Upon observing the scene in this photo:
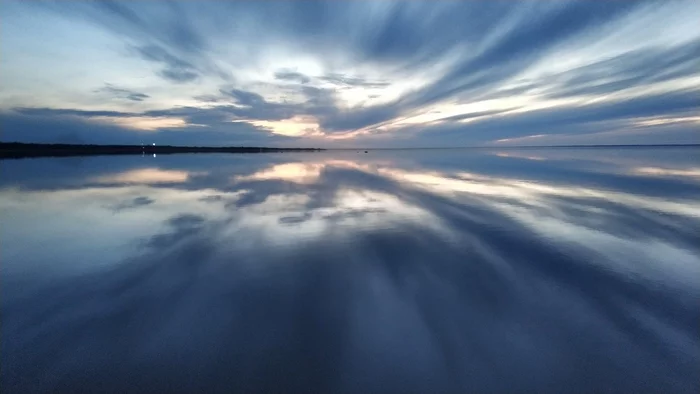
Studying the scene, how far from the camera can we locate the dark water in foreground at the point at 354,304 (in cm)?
518

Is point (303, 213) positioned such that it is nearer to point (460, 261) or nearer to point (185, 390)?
point (460, 261)

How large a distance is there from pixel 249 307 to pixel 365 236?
241 inches

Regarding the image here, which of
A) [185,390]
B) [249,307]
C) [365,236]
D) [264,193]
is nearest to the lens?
[185,390]

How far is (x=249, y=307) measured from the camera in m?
7.15

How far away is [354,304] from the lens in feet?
24.1

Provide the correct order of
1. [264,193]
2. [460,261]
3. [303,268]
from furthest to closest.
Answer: [264,193] → [460,261] → [303,268]

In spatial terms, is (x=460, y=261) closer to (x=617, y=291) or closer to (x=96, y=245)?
(x=617, y=291)

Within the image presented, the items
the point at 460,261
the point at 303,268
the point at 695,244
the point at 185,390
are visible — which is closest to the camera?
the point at 185,390

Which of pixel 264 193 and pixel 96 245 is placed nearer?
pixel 96 245

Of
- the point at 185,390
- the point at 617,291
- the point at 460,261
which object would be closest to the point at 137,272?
the point at 185,390

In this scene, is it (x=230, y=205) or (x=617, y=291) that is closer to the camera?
(x=617, y=291)

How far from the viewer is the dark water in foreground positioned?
518 centimetres

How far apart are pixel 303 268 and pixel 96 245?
26.5 feet

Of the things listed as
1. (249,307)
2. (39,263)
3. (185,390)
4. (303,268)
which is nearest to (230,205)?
(39,263)
